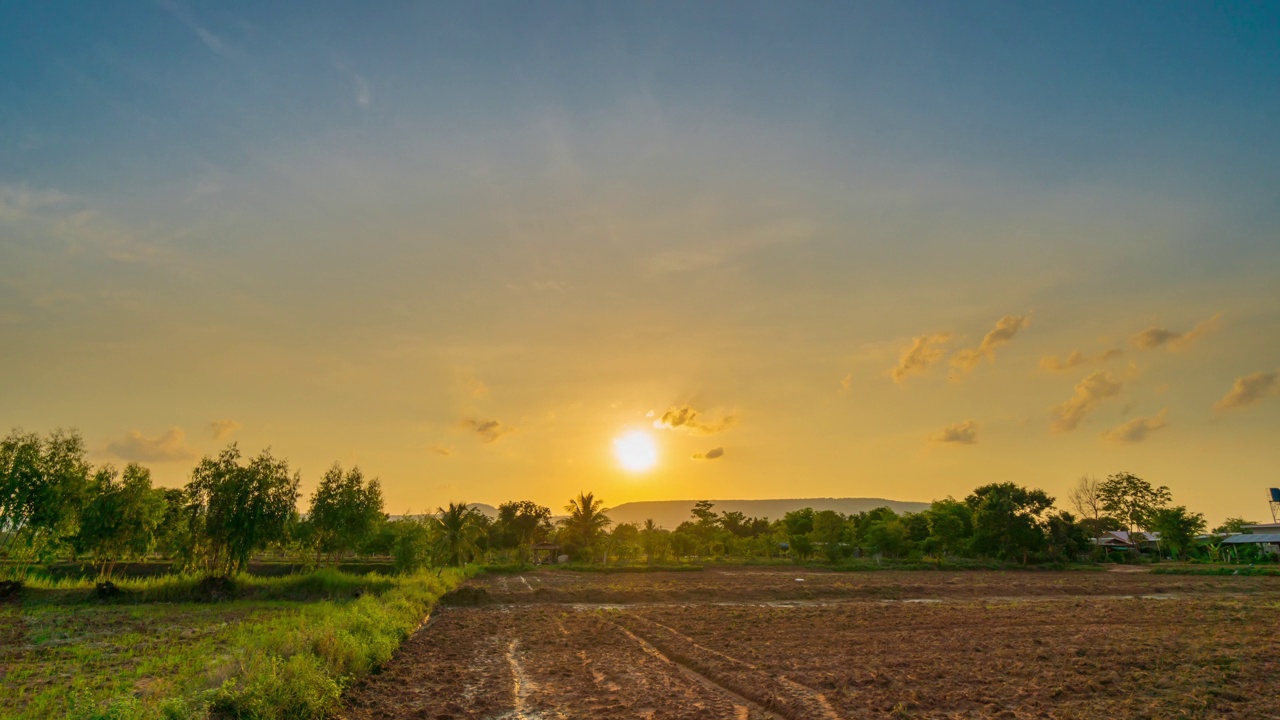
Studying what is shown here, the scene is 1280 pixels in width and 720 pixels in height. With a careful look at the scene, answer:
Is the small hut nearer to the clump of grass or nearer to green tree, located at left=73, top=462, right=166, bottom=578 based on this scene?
green tree, located at left=73, top=462, right=166, bottom=578

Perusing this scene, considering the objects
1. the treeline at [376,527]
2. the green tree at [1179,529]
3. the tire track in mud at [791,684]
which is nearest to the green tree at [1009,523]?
the treeline at [376,527]

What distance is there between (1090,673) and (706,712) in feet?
29.8

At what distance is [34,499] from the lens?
2828 centimetres

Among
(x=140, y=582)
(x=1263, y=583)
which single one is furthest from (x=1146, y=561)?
(x=140, y=582)

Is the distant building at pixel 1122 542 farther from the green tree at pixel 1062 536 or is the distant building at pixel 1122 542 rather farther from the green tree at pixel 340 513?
the green tree at pixel 340 513

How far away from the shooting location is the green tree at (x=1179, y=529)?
2559 inches

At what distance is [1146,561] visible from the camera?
6328 centimetres

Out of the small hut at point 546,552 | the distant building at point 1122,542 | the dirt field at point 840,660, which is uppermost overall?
the dirt field at point 840,660

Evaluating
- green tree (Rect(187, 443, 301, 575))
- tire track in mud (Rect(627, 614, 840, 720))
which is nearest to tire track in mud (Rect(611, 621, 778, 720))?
tire track in mud (Rect(627, 614, 840, 720))

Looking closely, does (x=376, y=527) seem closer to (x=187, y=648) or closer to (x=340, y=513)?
(x=340, y=513)

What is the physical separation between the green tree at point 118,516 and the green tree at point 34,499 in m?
1.88

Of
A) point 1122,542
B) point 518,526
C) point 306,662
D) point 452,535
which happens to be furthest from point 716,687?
point 1122,542

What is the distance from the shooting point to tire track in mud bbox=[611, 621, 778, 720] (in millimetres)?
10430

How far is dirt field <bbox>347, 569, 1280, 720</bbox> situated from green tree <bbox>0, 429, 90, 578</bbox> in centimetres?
2031
